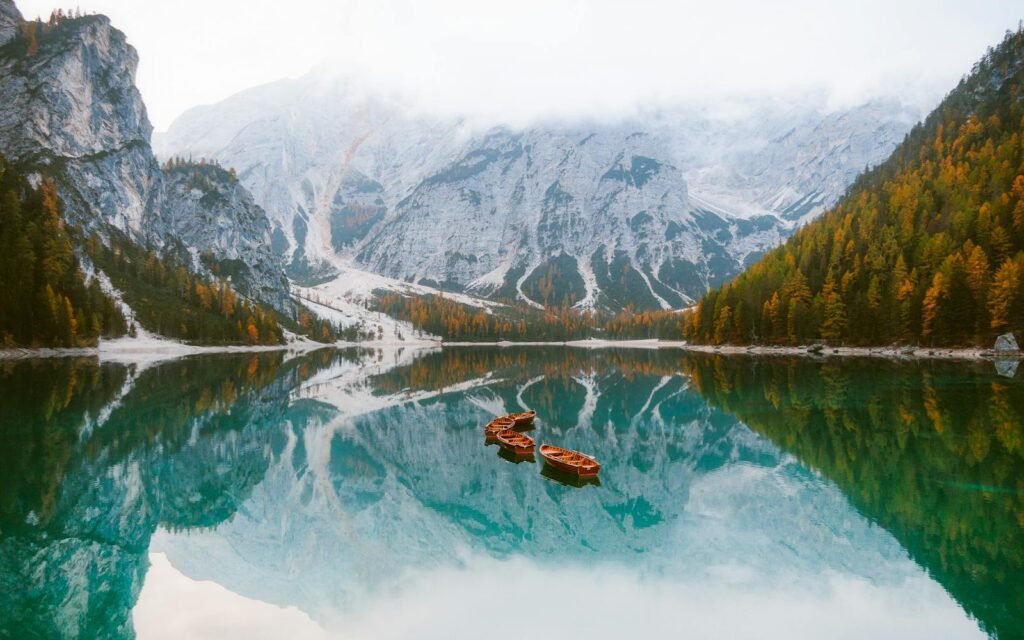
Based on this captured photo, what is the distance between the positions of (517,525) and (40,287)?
122 meters

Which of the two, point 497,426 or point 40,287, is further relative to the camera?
point 40,287

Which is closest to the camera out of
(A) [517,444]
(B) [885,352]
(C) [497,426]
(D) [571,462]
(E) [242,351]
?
(D) [571,462]

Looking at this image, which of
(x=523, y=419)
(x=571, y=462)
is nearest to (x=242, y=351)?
(x=523, y=419)

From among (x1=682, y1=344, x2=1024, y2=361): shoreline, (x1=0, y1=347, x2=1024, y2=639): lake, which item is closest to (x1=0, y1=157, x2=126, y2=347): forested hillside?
(x1=0, y1=347, x2=1024, y2=639): lake

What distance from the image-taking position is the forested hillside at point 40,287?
106 metres

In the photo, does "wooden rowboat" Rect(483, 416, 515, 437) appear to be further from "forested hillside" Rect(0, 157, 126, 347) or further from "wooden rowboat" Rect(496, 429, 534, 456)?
"forested hillside" Rect(0, 157, 126, 347)

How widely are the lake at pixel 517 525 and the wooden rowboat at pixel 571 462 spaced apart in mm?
1039

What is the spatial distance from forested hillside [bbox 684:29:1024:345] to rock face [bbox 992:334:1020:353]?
1458 mm

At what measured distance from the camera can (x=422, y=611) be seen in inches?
716

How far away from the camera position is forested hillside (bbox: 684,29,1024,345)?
95.9 m

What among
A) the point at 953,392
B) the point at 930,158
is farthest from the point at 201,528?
the point at 930,158

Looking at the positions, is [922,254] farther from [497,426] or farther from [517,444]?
[517,444]

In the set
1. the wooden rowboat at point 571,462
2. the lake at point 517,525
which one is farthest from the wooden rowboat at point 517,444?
the wooden rowboat at point 571,462

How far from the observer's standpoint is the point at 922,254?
10875 cm
